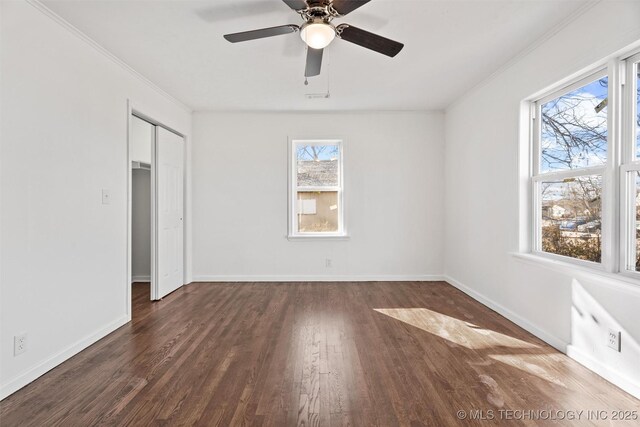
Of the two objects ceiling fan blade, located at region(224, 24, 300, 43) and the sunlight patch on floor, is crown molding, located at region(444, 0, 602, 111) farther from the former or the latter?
the sunlight patch on floor

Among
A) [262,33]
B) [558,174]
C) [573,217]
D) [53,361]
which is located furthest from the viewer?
[558,174]

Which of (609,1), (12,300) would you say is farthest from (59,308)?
(609,1)

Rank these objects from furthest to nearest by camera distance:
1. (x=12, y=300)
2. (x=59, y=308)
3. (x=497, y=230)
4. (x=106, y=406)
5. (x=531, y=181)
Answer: (x=497, y=230), (x=531, y=181), (x=59, y=308), (x=12, y=300), (x=106, y=406)

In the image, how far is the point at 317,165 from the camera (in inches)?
194

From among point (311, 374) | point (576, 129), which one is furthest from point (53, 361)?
point (576, 129)

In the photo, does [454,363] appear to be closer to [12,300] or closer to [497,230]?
[497,230]

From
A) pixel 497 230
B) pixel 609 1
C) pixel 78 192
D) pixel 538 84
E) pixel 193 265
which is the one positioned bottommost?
pixel 193 265

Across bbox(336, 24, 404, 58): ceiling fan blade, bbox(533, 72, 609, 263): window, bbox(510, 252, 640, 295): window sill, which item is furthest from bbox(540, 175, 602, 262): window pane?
bbox(336, 24, 404, 58): ceiling fan blade

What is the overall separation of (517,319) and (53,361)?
3.84m

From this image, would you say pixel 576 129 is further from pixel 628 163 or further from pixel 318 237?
pixel 318 237

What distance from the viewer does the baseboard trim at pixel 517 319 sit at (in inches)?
99.6

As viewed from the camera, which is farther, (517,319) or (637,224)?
(517,319)

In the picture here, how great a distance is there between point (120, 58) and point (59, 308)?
227cm

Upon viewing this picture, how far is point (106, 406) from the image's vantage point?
6.04 feet
